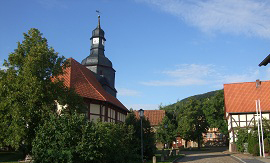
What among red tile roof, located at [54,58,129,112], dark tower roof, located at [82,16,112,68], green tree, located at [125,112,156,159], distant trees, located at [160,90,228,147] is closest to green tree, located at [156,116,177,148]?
distant trees, located at [160,90,228,147]

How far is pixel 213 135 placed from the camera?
246 feet

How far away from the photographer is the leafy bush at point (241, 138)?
36062 mm

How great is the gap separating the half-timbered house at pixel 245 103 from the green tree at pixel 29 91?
2568 centimetres

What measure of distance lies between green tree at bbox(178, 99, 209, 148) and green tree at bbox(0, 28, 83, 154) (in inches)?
1396

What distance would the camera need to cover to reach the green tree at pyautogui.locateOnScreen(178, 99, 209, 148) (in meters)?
53.5

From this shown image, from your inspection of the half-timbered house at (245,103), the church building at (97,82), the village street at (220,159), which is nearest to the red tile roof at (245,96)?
the half-timbered house at (245,103)

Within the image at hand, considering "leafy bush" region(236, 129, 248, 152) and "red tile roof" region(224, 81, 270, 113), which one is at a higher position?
"red tile roof" region(224, 81, 270, 113)

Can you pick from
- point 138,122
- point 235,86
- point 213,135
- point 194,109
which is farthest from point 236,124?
point 213,135

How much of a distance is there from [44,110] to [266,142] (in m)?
22.7

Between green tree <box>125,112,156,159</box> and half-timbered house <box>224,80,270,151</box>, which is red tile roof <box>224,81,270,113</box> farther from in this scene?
green tree <box>125,112,156,159</box>

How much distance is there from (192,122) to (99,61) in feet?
Answer: 68.5

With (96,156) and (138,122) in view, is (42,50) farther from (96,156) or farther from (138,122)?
(138,122)

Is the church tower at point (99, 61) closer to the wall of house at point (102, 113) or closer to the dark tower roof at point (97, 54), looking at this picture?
the dark tower roof at point (97, 54)

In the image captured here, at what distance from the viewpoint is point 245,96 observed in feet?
137
